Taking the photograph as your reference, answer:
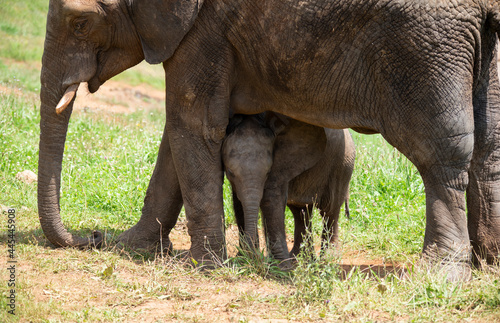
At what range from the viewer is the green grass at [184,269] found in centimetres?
468

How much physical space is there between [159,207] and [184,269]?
1.00m

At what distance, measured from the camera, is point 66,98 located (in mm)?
5660

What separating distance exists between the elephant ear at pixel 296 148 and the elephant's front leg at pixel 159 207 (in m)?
0.99

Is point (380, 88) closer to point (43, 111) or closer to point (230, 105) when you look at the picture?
point (230, 105)

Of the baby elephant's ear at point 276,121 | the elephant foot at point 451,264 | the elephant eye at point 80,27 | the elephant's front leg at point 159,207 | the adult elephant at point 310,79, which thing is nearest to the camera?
the adult elephant at point 310,79

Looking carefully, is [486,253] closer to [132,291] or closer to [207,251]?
[207,251]

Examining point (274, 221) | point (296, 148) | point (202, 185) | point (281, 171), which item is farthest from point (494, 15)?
point (202, 185)

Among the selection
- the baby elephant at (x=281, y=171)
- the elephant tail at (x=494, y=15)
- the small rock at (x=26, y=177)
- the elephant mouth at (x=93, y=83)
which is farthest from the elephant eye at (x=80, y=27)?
the elephant tail at (x=494, y=15)

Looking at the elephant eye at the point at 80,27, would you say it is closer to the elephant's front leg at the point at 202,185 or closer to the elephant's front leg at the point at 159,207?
Result: the elephant's front leg at the point at 202,185

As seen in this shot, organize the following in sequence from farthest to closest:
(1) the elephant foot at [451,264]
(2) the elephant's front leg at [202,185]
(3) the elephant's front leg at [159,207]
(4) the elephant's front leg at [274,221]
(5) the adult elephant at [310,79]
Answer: (3) the elephant's front leg at [159,207] → (4) the elephant's front leg at [274,221] → (2) the elephant's front leg at [202,185] → (1) the elephant foot at [451,264] → (5) the adult elephant at [310,79]

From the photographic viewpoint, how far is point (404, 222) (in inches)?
290

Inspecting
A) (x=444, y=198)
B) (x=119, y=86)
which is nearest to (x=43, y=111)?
(x=444, y=198)

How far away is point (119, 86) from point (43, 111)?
37.0 ft

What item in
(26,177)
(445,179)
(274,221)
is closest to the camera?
(445,179)
